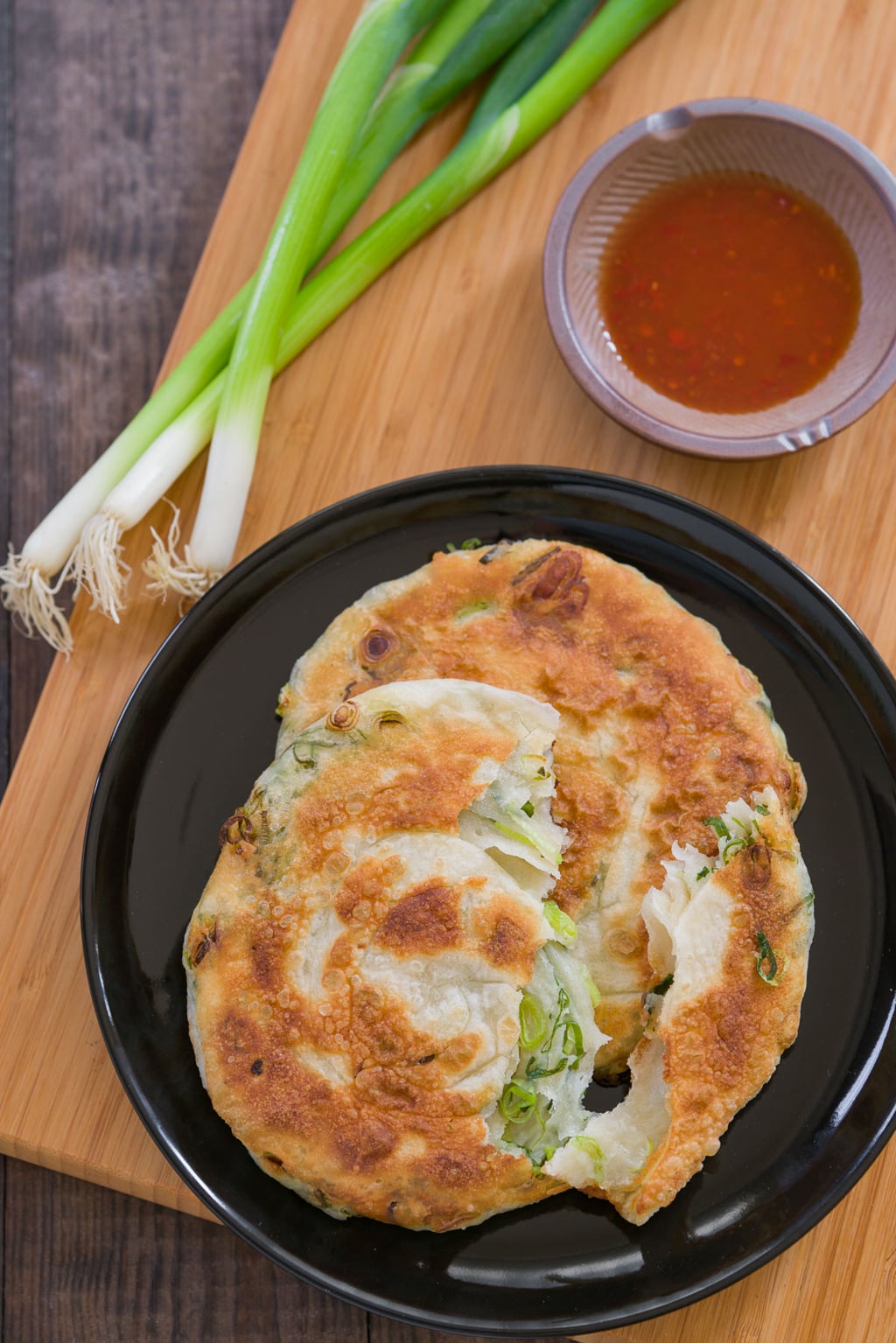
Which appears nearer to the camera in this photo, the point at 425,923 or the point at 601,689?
the point at 425,923

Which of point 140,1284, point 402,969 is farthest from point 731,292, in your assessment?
point 140,1284

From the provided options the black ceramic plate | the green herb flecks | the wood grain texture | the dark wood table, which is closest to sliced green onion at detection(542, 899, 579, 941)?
the green herb flecks

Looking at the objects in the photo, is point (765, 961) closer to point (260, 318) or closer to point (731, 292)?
point (731, 292)

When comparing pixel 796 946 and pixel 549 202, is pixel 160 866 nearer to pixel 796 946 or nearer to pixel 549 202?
pixel 796 946

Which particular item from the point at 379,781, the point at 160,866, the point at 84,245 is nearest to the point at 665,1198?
the point at 379,781

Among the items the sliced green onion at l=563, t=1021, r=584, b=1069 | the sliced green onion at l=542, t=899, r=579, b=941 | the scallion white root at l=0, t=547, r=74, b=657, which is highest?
the scallion white root at l=0, t=547, r=74, b=657

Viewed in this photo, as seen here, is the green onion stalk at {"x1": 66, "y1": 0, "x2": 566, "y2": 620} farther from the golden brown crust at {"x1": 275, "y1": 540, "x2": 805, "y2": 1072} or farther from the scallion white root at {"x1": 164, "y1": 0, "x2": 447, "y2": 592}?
the golden brown crust at {"x1": 275, "y1": 540, "x2": 805, "y2": 1072}

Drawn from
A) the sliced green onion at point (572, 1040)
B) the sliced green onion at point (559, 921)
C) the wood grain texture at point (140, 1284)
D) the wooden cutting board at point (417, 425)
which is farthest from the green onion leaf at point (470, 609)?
the wood grain texture at point (140, 1284)
